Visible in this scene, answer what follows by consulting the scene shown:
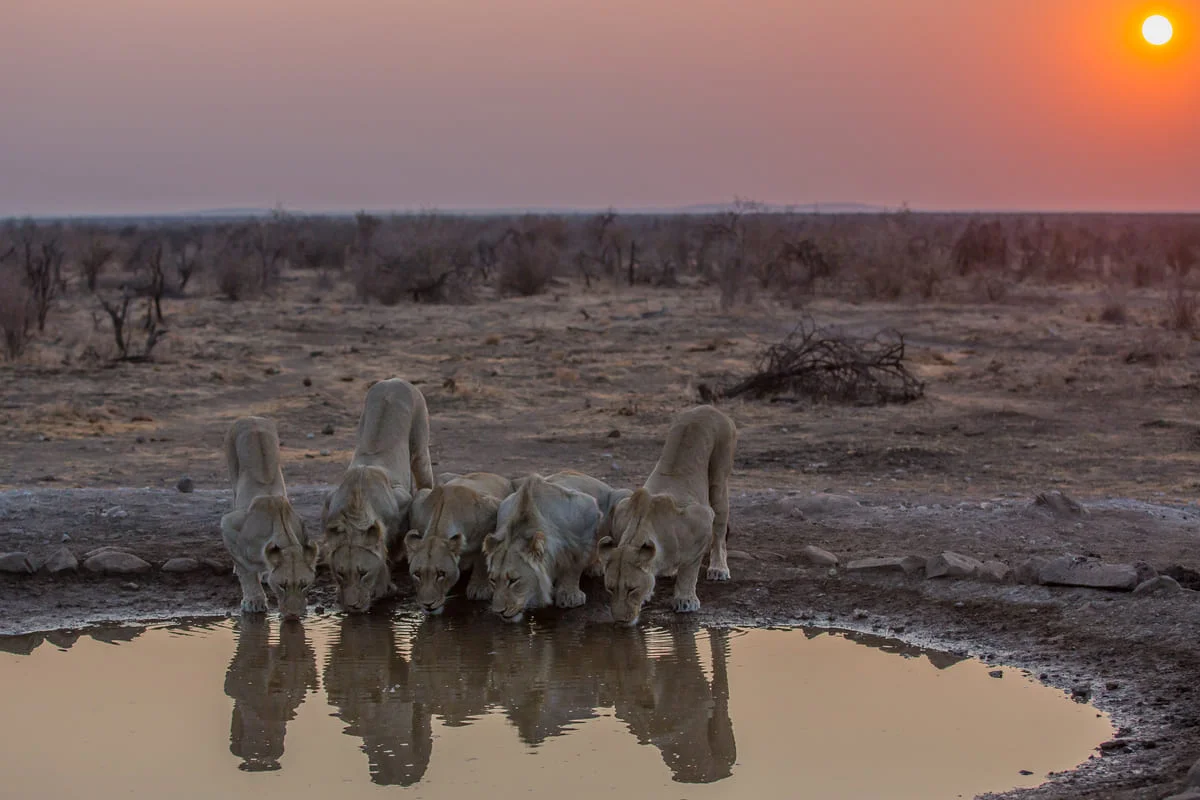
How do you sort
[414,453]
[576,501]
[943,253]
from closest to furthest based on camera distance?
1. [576,501]
2. [414,453]
3. [943,253]

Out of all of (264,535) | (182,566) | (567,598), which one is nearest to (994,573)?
(567,598)

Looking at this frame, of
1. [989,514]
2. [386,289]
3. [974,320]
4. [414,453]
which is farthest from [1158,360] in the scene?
[386,289]

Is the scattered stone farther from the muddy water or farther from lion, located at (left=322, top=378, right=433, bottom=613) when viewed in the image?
lion, located at (left=322, top=378, right=433, bottom=613)

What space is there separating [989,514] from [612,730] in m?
5.20

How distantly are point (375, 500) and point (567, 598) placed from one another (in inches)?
55.3

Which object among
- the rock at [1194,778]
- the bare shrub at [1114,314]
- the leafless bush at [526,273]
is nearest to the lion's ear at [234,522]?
the rock at [1194,778]

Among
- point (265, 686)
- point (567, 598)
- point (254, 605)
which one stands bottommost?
point (265, 686)

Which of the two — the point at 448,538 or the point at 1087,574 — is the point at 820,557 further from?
the point at 448,538

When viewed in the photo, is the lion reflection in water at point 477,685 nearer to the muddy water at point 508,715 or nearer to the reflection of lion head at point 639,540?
the muddy water at point 508,715

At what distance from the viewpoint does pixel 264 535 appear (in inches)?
358

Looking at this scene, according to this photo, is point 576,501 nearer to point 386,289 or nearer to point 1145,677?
point 1145,677

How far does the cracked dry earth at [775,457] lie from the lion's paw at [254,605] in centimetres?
48

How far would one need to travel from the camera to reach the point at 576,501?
9.77 meters

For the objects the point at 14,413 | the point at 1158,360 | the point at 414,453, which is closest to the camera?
the point at 414,453
